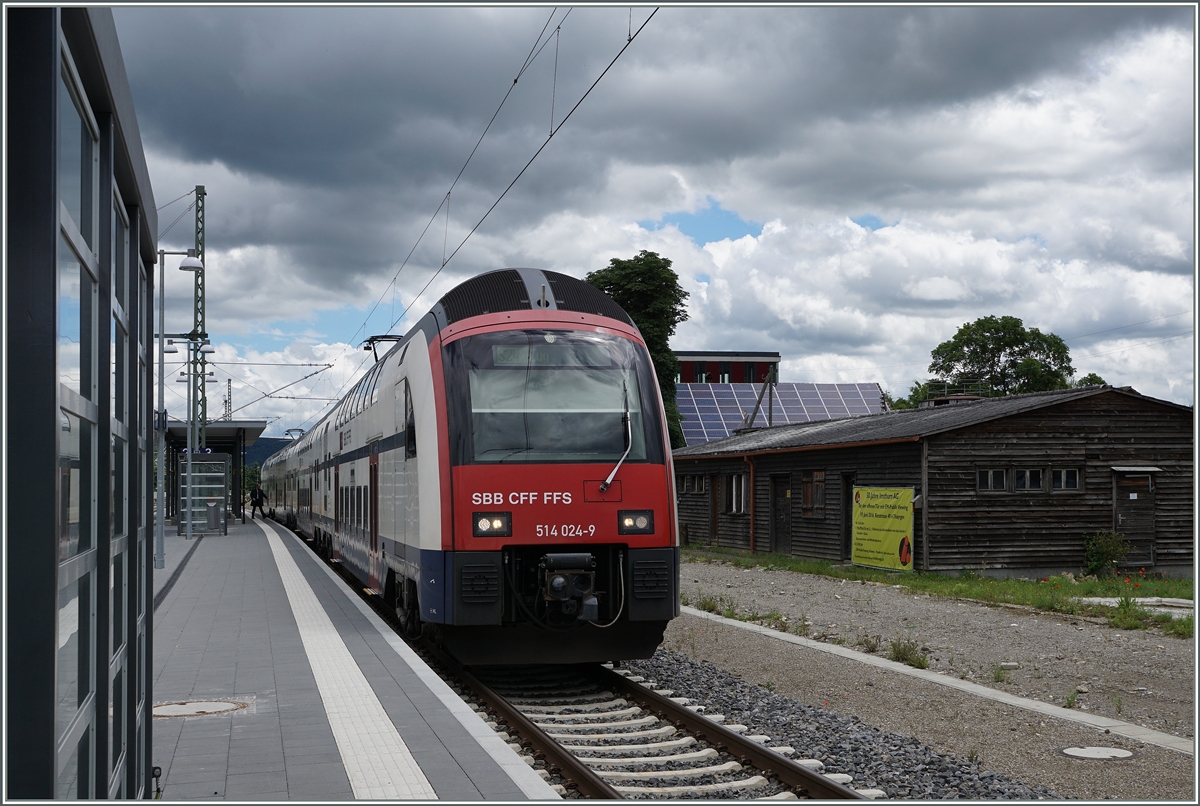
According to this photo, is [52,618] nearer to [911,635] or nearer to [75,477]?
[75,477]

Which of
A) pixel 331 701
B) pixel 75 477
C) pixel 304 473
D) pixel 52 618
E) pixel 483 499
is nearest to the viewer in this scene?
pixel 52 618

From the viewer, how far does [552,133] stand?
12.5m

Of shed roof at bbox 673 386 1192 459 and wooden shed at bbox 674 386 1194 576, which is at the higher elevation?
shed roof at bbox 673 386 1192 459

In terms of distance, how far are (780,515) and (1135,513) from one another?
8.80 metres

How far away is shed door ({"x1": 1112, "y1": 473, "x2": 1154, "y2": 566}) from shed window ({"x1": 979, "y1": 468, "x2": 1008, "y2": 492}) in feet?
8.86

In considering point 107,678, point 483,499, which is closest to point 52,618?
point 107,678

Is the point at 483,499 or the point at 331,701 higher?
the point at 483,499

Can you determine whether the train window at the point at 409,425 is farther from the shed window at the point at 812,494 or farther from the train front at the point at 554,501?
the shed window at the point at 812,494

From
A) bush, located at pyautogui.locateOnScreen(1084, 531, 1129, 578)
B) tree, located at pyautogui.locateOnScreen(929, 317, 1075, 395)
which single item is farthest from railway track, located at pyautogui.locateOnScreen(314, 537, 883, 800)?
tree, located at pyautogui.locateOnScreen(929, 317, 1075, 395)

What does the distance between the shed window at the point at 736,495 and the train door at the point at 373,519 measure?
18183 mm

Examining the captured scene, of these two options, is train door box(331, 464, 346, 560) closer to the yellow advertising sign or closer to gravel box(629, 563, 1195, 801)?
gravel box(629, 563, 1195, 801)

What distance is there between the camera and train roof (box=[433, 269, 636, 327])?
10344 millimetres

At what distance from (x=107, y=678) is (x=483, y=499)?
598 centimetres

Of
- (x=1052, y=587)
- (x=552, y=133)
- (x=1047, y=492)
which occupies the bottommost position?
(x=1052, y=587)
